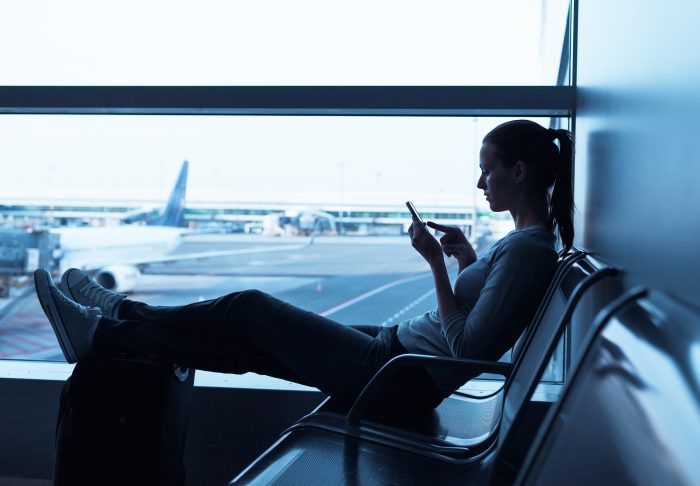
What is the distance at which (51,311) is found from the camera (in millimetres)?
1658

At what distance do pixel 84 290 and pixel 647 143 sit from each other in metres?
1.50

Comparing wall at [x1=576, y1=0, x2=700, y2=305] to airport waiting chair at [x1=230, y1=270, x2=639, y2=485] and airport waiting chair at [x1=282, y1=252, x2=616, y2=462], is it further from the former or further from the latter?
airport waiting chair at [x1=230, y1=270, x2=639, y2=485]

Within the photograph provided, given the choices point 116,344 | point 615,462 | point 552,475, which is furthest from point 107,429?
point 615,462

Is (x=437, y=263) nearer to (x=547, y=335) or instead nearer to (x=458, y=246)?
(x=458, y=246)

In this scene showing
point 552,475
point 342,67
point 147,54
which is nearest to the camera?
point 552,475

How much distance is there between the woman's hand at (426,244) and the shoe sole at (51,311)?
935mm

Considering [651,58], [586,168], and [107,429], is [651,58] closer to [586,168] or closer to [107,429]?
[586,168]

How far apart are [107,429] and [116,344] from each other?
8.5 inches

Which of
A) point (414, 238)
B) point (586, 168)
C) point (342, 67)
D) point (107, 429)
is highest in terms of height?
point (342, 67)

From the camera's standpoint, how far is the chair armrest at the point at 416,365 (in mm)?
1301

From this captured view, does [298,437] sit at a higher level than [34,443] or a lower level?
higher

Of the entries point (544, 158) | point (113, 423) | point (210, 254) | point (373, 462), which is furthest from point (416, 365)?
point (210, 254)

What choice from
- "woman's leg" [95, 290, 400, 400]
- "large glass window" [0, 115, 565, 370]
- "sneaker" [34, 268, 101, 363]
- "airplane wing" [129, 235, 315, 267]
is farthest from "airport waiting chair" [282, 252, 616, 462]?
"airplane wing" [129, 235, 315, 267]

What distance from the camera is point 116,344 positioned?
1.68 m
